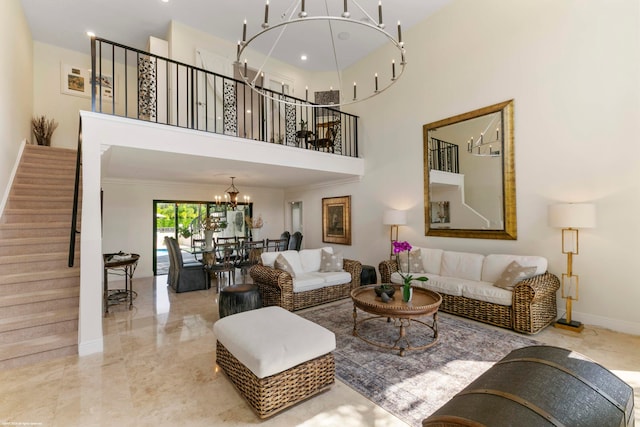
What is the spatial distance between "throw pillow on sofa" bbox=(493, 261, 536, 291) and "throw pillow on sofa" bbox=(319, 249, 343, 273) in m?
2.37

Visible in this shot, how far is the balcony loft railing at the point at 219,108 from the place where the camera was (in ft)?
18.6

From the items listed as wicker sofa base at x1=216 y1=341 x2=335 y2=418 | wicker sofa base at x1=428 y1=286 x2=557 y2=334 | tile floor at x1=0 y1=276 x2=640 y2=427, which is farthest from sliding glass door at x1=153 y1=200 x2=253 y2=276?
wicker sofa base at x1=428 y1=286 x2=557 y2=334

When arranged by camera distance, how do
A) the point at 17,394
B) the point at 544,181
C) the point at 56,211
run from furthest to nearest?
the point at 56,211 → the point at 544,181 → the point at 17,394

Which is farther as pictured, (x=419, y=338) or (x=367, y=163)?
(x=367, y=163)

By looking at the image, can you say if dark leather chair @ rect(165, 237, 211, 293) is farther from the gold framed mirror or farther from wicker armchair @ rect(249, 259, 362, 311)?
the gold framed mirror

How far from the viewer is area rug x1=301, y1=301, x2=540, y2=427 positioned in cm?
225

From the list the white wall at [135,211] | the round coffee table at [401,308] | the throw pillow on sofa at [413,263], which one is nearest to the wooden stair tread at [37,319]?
the round coffee table at [401,308]

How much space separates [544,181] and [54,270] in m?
6.60

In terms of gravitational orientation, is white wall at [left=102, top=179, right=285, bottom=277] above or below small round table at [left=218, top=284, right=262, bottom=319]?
above

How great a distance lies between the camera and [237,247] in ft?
19.6

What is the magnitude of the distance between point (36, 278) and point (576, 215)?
637 cm

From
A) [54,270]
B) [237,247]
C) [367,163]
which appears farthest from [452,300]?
[54,270]

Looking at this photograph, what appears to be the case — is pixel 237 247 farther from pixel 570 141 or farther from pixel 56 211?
pixel 570 141

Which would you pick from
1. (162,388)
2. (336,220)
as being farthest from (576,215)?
(336,220)
